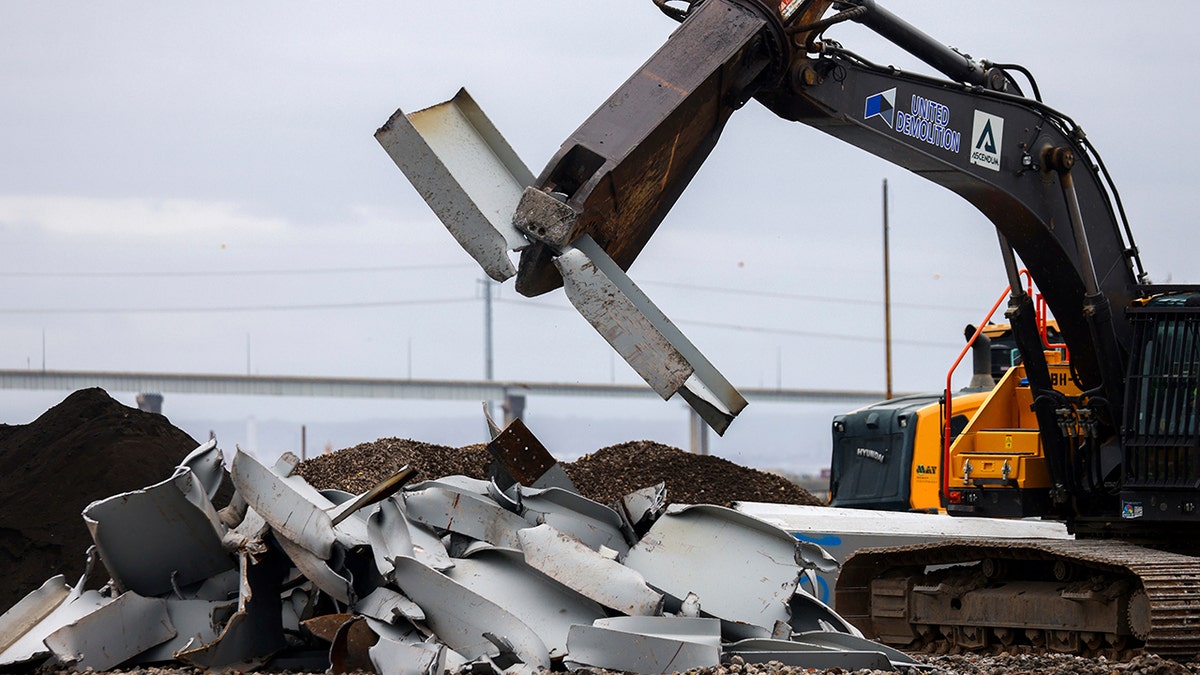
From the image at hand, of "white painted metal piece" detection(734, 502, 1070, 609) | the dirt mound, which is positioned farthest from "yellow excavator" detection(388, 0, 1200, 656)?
the dirt mound

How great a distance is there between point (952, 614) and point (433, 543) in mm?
4036

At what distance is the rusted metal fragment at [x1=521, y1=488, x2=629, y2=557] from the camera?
24.9 feet

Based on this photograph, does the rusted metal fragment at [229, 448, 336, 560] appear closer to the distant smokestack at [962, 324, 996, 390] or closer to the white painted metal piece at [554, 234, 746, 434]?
the white painted metal piece at [554, 234, 746, 434]

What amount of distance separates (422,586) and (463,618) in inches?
9.7

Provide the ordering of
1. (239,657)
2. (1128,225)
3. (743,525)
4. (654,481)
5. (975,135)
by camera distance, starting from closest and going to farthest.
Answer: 1. (239,657)
2. (743,525)
3. (975,135)
4. (1128,225)
5. (654,481)

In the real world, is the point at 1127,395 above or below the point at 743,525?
above

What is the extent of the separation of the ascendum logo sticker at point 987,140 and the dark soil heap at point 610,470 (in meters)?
4.60

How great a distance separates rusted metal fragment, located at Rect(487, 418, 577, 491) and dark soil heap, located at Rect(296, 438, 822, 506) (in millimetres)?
2464

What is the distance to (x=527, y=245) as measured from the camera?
20.9 feet

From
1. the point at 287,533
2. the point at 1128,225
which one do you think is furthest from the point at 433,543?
the point at 1128,225

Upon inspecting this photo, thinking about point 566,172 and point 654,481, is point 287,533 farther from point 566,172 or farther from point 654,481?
point 654,481

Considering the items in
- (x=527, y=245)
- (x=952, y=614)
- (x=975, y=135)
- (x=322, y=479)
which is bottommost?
(x=952, y=614)

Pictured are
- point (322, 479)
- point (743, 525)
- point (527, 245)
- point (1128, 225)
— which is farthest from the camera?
point (322, 479)

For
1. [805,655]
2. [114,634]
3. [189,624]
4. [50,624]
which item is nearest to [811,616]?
[805,655]
